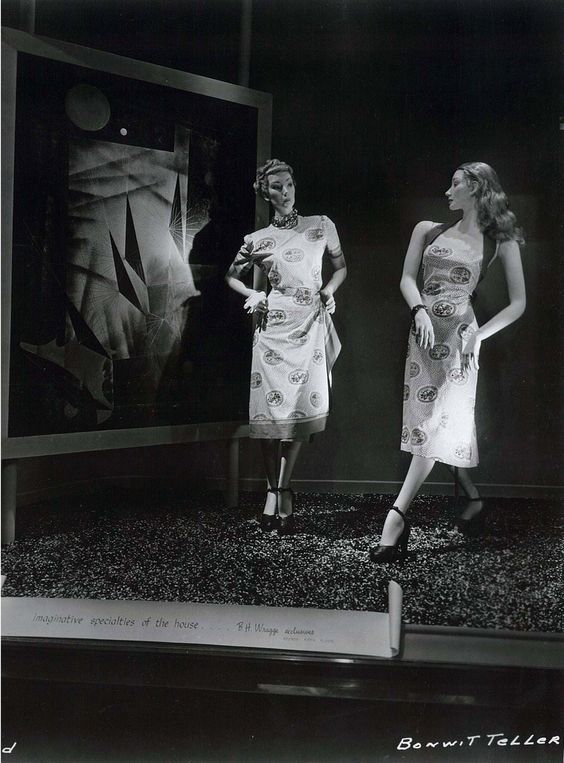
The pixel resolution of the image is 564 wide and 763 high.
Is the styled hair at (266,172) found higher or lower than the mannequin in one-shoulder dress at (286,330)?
higher

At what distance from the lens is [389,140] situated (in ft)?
3.34

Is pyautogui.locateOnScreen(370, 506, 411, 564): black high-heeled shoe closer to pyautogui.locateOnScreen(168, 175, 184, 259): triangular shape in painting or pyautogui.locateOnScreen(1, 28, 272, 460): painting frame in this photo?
pyautogui.locateOnScreen(1, 28, 272, 460): painting frame

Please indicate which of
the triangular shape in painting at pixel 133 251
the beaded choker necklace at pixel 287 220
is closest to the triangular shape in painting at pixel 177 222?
the triangular shape in painting at pixel 133 251

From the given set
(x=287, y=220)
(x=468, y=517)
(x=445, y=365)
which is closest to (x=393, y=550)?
(x=468, y=517)

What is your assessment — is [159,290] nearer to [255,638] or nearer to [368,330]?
[368,330]

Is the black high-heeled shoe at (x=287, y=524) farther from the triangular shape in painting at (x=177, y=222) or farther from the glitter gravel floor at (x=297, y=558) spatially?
the triangular shape in painting at (x=177, y=222)

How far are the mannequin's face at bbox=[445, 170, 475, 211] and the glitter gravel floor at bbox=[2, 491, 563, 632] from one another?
0.50 metres

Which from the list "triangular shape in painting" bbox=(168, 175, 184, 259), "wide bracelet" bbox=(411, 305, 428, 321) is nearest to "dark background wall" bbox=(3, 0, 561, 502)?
"wide bracelet" bbox=(411, 305, 428, 321)

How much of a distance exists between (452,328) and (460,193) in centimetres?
23

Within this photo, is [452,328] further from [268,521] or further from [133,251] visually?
[133,251]

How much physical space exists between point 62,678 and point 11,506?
0.30 meters

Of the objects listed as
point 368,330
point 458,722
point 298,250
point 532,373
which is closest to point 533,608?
point 458,722

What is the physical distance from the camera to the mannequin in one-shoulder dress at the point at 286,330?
1042mm

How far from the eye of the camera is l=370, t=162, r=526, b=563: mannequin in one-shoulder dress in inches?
39.5
